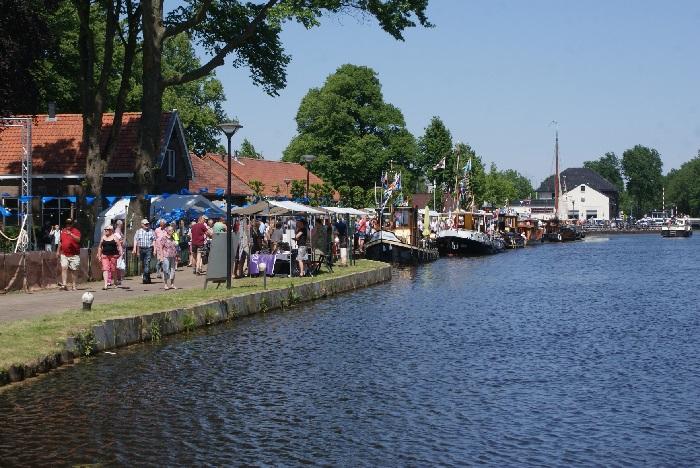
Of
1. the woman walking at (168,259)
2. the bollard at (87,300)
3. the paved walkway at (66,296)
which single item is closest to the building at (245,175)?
the paved walkway at (66,296)

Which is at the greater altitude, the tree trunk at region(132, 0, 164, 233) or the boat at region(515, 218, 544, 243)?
the tree trunk at region(132, 0, 164, 233)

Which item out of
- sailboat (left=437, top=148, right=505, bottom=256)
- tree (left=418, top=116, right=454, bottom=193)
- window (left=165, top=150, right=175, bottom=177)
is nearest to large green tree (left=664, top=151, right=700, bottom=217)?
tree (left=418, top=116, right=454, bottom=193)

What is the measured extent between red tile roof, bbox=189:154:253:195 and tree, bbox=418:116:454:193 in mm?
41385

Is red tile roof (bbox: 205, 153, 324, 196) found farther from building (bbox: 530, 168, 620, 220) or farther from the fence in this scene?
building (bbox: 530, 168, 620, 220)

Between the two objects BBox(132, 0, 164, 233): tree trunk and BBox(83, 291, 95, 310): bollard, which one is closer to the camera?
BBox(83, 291, 95, 310): bollard

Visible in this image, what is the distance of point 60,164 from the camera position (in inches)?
1847

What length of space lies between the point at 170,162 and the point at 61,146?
583 cm

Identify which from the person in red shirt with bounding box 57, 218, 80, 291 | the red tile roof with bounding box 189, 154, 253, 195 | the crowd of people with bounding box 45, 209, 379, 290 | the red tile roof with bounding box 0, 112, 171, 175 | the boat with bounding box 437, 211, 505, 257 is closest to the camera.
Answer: the person in red shirt with bounding box 57, 218, 80, 291

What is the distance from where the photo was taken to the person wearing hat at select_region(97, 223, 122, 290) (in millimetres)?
25625

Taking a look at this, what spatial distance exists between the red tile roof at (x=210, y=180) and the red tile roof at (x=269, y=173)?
779 inches

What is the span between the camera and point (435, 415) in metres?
Result: 12.0

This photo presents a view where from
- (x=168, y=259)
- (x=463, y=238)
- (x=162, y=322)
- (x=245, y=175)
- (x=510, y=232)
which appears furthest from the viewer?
(x=510, y=232)

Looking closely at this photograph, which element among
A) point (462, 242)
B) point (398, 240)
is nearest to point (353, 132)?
point (462, 242)

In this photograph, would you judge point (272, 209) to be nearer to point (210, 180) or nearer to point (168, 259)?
point (168, 259)
